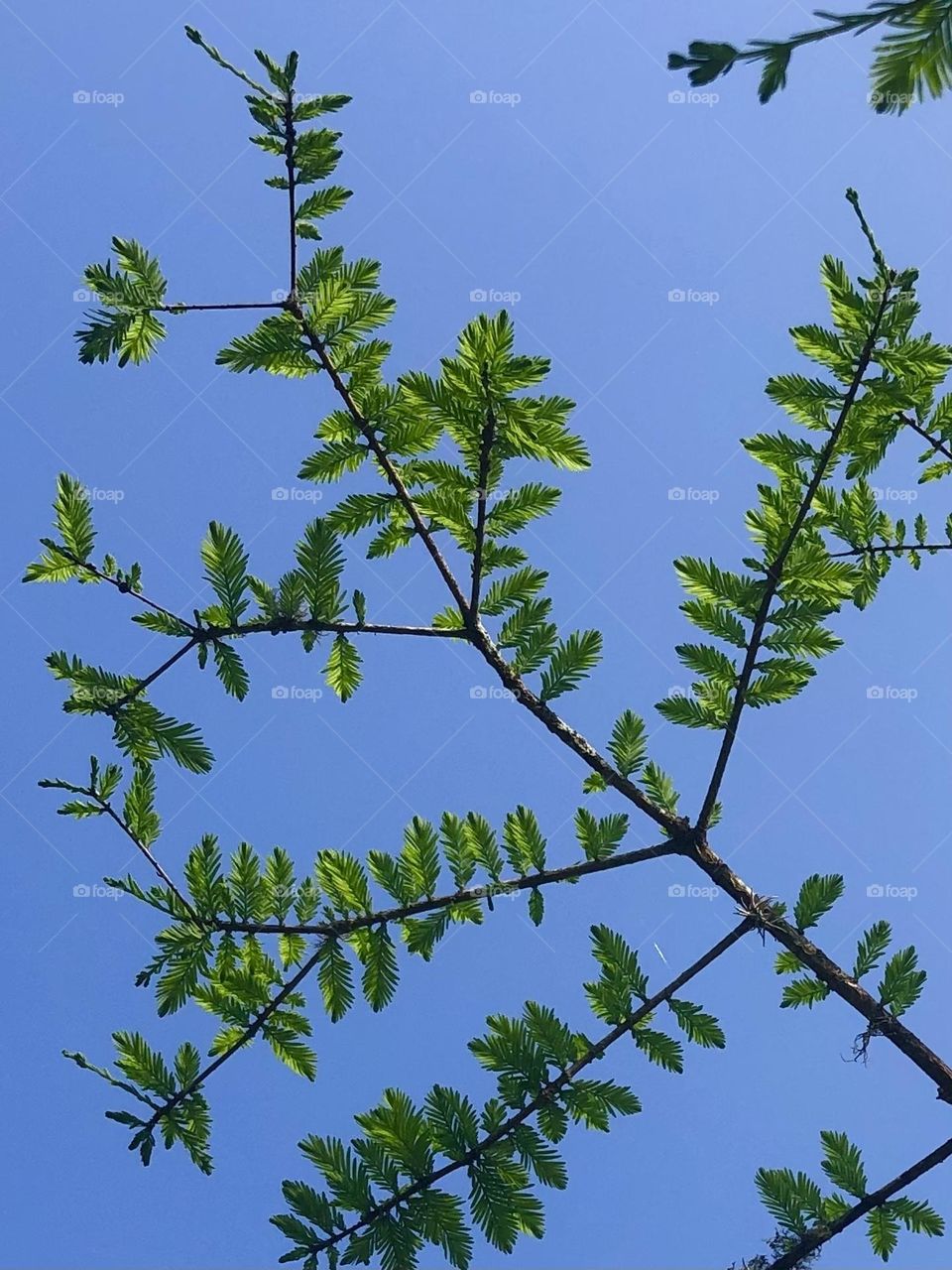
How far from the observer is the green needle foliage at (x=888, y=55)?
5.32ft

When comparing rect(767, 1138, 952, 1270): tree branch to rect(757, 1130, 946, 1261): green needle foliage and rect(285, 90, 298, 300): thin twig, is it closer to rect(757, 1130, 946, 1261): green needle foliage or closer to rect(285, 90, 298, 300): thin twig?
rect(757, 1130, 946, 1261): green needle foliage

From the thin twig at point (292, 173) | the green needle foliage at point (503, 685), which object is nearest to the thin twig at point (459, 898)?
the green needle foliage at point (503, 685)

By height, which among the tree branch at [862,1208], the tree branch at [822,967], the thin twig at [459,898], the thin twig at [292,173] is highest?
the thin twig at [292,173]

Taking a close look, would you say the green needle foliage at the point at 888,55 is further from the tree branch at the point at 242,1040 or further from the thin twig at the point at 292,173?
the tree branch at the point at 242,1040

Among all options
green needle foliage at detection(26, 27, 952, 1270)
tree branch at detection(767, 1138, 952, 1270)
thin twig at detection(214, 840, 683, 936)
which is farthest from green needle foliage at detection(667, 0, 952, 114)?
tree branch at detection(767, 1138, 952, 1270)

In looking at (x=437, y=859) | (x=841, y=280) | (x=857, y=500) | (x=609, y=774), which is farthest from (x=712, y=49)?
(x=437, y=859)

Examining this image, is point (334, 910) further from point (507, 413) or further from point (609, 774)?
point (507, 413)

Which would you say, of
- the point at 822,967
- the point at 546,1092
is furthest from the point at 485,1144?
the point at 822,967

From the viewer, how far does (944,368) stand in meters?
1.85

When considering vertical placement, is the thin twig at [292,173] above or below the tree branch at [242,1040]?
above

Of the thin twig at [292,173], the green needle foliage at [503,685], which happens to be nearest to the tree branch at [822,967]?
the green needle foliage at [503,685]

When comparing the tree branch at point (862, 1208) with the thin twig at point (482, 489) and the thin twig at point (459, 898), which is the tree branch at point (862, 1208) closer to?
the thin twig at point (459, 898)

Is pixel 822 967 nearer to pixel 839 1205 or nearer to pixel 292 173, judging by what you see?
pixel 839 1205

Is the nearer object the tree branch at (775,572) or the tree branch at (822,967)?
the tree branch at (775,572)
